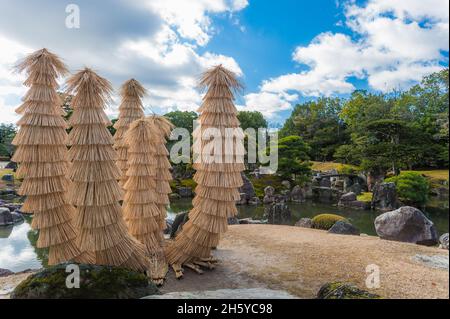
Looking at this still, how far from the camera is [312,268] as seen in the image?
27.6 feet

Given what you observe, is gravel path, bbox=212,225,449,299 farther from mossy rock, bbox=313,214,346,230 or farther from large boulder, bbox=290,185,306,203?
large boulder, bbox=290,185,306,203

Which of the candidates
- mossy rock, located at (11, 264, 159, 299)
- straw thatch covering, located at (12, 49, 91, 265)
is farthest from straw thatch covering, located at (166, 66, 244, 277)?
straw thatch covering, located at (12, 49, 91, 265)

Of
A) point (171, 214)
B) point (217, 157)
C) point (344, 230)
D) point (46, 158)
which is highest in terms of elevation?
point (217, 157)

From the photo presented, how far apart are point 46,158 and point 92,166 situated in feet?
3.81

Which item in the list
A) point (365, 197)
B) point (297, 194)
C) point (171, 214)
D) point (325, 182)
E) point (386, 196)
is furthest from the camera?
point (325, 182)

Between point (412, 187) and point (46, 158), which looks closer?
point (46, 158)

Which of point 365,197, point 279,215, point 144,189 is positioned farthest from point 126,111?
point 365,197

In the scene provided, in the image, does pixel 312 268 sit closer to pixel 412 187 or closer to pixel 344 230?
pixel 344 230

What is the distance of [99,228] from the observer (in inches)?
253

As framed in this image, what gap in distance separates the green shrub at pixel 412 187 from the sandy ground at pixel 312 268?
14.8m
